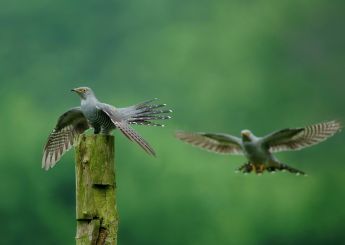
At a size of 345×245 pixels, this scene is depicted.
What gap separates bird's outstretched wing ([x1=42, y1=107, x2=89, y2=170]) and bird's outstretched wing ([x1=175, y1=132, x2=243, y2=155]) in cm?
149

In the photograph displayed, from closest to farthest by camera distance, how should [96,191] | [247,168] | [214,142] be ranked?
1. [96,191]
2. [247,168]
3. [214,142]

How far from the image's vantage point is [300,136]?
477cm

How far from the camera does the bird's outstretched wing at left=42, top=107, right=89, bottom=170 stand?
11.8ft

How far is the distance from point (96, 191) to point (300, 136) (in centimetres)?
221

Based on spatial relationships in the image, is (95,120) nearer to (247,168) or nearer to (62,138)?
(62,138)

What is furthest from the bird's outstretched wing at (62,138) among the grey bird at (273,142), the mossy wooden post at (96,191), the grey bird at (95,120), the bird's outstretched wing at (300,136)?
the bird's outstretched wing at (300,136)

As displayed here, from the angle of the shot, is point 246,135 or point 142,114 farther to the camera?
point 246,135

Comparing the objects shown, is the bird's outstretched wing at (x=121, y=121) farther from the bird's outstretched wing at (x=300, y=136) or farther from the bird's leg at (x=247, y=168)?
the bird's leg at (x=247, y=168)

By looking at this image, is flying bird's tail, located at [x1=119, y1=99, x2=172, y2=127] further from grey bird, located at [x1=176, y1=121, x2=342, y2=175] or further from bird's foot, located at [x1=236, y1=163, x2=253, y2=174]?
bird's foot, located at [x1=236, y1=163, x2=253, y2=174]

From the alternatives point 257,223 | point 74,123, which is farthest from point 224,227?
point 74,123

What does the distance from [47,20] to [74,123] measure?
12.1ft

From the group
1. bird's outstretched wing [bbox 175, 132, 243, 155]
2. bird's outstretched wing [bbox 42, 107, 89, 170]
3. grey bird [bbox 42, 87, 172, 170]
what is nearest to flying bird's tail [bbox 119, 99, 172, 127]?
grey bird [bbox 42, 87, 172, 170]

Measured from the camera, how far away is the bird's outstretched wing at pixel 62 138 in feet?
11.8

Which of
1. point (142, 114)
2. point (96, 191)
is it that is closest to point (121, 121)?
point (142, 114)
